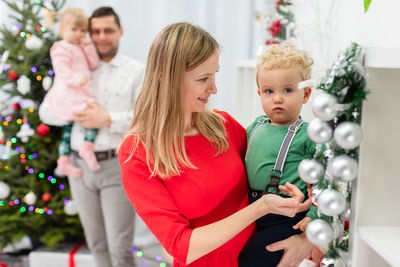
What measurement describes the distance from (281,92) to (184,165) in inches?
15.4

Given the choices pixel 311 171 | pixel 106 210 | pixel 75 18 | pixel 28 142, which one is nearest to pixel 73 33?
pixel 75 18

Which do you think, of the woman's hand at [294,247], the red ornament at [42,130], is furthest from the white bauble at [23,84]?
the woman's hand at [294,247]

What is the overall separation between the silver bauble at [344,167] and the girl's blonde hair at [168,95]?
0.56 m

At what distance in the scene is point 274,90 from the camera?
4.28ft

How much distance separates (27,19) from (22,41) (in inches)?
6.8

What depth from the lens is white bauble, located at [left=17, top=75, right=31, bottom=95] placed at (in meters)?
2.96

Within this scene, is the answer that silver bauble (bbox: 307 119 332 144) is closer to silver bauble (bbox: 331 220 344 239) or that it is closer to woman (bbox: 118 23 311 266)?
silver bauble (bbox: 331 220 344 239)

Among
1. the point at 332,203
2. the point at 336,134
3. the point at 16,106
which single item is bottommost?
the point at 16,106

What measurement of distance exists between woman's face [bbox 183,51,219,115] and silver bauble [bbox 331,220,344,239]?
577mm

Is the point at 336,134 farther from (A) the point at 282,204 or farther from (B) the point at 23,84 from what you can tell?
(B) the point at 23,84

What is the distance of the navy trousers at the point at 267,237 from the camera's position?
130 centimetres

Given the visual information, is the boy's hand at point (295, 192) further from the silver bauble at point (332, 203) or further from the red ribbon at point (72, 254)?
the red ribbon at point (72, 254)

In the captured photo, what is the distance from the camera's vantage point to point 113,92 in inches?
109

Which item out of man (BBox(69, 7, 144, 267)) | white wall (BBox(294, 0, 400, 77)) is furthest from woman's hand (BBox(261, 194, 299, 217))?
man (BBox(69, 7, 144, 267))
